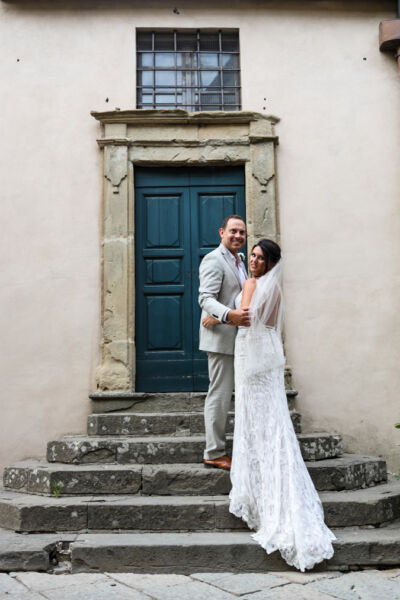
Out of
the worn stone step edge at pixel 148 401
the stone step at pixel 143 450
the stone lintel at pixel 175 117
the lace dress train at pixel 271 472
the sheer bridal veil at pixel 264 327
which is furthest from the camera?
the stone lintel at pixel 175 117

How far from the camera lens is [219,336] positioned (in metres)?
4.15

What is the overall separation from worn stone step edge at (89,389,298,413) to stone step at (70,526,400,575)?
6.39 feet

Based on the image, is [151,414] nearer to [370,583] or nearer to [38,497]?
[38,497]

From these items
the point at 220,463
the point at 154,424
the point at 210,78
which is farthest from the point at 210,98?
the point at 220,463

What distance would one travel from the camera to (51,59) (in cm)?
598

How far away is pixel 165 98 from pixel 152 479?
384cm

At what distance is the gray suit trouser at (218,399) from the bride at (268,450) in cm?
20

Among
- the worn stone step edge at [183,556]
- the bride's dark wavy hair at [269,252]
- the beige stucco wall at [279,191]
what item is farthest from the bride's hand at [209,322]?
the beige stucco wall at [279,191]

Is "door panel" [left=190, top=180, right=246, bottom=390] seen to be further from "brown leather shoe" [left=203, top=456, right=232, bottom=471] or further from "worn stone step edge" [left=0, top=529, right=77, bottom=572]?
"worn stone step edge" [left=0, top=529, right=77, bottom=572]

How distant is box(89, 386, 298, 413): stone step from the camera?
5.40 metres

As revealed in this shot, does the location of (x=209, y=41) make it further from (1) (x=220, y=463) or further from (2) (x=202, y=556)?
(2) (x=202, y=556)

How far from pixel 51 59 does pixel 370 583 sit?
5.34 meters

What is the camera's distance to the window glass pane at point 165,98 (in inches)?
242

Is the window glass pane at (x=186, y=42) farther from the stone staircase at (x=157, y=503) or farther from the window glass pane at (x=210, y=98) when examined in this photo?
the stone staircase at (x=157, y=503)
